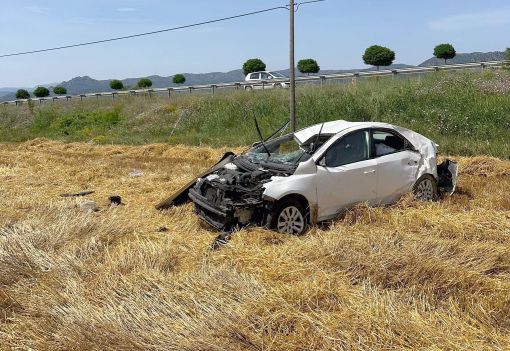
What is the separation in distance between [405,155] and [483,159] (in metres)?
4.92

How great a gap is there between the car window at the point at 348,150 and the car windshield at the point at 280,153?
1.22ft

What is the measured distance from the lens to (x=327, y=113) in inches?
761

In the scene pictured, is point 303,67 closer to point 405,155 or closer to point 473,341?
point 405,155

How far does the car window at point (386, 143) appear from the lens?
25.6 feet

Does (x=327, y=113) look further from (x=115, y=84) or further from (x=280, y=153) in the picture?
(x=115, y=84)

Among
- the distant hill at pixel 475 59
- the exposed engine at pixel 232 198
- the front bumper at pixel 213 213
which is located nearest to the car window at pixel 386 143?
the exposed engine at pixel 232 198

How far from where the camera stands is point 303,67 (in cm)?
4072

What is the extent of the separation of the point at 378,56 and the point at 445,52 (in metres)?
4.55

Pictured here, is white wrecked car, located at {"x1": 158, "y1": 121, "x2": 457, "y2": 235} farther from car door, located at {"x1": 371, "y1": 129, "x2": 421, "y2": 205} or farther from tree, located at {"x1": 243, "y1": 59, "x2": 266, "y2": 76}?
tree, located at {"x1": 243, "y1": 59, "x2": 266, "y2": 76}

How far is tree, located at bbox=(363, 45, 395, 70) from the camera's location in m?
37.0

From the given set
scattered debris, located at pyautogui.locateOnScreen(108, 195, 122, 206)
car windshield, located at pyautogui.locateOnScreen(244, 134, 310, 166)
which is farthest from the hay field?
scattered debris, located at pyautogui.locateOnScreen(108, 195, 122, 206)

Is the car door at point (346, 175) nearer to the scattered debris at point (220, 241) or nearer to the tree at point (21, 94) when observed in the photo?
the scattered debris at point (220, 241)

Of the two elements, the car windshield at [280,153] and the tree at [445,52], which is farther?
the tree at [445,52]

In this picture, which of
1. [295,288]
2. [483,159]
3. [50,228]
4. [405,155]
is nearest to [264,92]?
[483,159]
